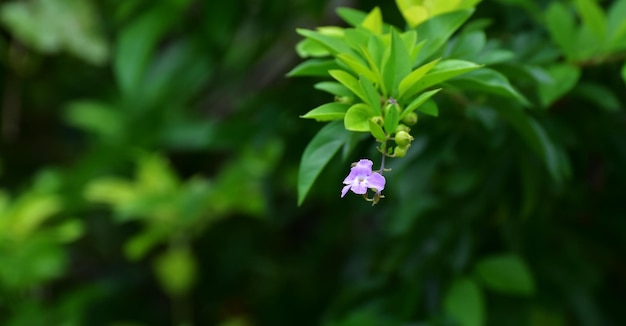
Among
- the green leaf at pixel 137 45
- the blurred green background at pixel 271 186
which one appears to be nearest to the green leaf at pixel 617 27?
the blurred green background at pixel 271 186

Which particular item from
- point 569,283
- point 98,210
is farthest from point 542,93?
point 98,210

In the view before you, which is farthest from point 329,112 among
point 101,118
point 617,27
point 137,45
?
point 101,118

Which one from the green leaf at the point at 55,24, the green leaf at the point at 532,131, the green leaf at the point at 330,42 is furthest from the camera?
the green leaf at the point at 55,24

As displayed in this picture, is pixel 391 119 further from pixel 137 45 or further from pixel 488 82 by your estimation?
pixel 137 45

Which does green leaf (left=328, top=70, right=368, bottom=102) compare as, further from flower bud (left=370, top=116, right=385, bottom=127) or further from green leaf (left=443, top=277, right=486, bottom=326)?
green leaf (left=443, top=277, right=486, bottom=326)

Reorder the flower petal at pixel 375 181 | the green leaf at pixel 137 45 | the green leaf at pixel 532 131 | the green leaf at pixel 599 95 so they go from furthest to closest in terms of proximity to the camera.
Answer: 1. the green leaf at pixel 137 45
2. the green leaf at pixel 599 95
3. the green leaf at pixel 532 131
4. the flower petal at pixel 375 181

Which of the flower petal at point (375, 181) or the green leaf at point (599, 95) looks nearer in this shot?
the flower petal at point (375, 181)

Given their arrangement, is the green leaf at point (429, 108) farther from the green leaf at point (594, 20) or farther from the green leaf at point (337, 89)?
the green leaf at point (594, 20)

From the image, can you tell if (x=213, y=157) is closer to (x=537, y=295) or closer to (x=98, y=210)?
(x=98, y=210)
